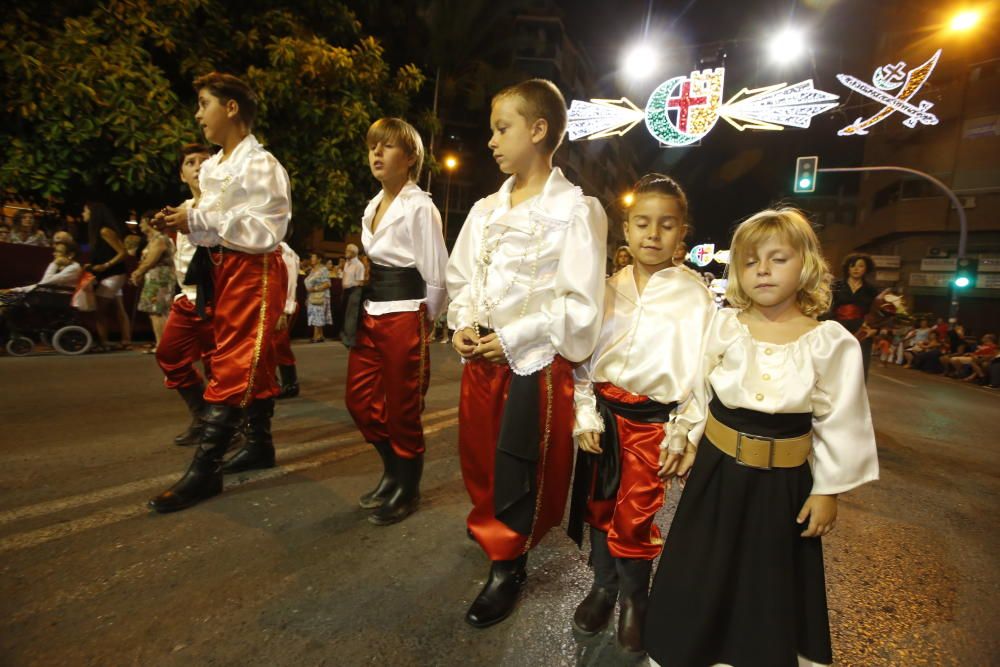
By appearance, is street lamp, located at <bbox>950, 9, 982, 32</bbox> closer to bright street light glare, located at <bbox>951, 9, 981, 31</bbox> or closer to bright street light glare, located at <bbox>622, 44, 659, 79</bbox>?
bright street light glare, located at <bbox>951, 9, 981, 31</bbox>

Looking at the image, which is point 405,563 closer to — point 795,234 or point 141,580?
point 141,580

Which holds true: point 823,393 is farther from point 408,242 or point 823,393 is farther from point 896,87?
point 896,87

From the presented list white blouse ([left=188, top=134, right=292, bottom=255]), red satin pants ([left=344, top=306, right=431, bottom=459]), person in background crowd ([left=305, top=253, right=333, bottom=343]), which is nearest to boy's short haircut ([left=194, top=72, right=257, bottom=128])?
white blouse ([left=188, top=134, right=292, bottom=255])

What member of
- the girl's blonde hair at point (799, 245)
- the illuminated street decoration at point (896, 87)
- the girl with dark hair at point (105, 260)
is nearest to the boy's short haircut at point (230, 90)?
the girl's blonde hair at point (799, 245)

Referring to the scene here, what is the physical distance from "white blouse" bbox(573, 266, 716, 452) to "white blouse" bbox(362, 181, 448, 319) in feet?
3.61

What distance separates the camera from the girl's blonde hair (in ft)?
5.33

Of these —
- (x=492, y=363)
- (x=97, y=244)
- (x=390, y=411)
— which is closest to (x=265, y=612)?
(x=390, y=411)

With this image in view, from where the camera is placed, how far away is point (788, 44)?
7.23 metres

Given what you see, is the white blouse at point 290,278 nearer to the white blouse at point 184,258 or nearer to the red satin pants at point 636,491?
the white blouse at point 184,258

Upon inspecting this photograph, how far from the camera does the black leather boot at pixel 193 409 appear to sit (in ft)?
12.1

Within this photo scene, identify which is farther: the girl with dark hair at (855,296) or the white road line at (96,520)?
the girl with dark hair at (855,296)

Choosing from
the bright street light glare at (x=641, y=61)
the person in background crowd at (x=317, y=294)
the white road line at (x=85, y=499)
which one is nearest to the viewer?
the white road line at (x=85, y=499)

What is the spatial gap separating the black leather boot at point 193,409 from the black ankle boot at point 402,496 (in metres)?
1.83

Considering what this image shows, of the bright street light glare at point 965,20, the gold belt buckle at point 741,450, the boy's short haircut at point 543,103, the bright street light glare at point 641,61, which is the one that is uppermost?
the bright street light glare at point 965,20
